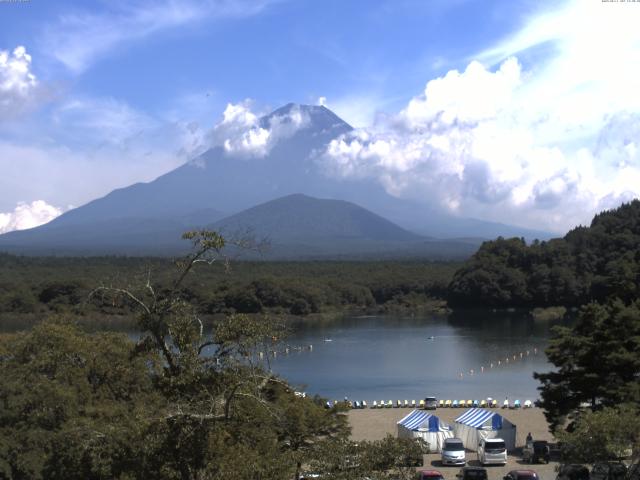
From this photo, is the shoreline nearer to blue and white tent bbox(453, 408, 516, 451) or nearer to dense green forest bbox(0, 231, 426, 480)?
blue and white tent bbox(453, 408, 516, 451)

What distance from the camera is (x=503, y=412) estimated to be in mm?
20562

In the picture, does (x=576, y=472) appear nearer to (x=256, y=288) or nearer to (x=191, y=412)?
(x=191, y=412)

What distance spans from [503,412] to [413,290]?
36.9 meters

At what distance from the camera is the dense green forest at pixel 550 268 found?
51.2 metres

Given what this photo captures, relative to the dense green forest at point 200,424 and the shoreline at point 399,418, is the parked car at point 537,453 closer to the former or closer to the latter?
the shoreline at point 399,418

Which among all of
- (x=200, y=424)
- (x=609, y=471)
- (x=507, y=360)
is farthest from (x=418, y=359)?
(x=200, y=424)

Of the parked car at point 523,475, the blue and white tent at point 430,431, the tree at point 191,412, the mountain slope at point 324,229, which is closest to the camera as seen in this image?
the tree at point 191,412

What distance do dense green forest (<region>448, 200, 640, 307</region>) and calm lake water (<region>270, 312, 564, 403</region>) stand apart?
4485 millimetres

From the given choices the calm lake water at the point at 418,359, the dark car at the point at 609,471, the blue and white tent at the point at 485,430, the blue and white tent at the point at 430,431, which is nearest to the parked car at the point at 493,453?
the blue and white tent at the point at 485,430

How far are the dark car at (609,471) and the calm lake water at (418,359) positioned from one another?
1423 centimetres

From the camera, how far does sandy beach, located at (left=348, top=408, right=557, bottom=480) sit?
13.5m

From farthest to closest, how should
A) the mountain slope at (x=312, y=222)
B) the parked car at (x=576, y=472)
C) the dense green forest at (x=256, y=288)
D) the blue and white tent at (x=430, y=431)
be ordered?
the mountain slope at (x=312, y=222)
the dense green forest at (x=256, y=288)
the blue and white tent at (x=430, y=431)
the parked car at (x=576, y=472)

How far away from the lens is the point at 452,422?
18.8 m

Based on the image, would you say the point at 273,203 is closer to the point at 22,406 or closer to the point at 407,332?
the point at 407,332
